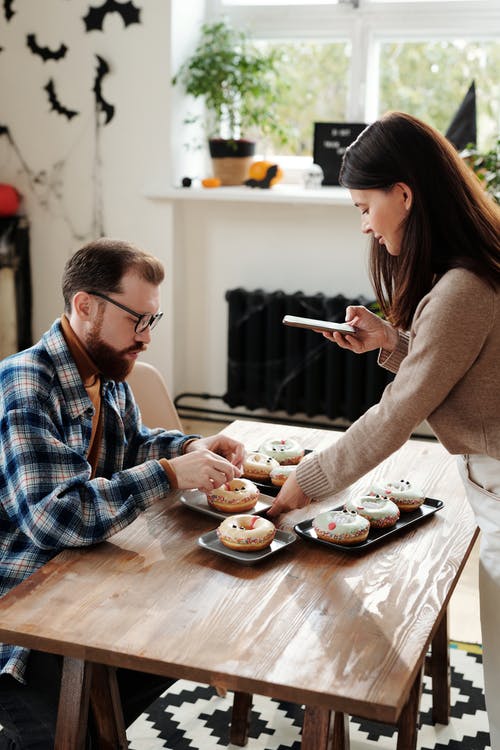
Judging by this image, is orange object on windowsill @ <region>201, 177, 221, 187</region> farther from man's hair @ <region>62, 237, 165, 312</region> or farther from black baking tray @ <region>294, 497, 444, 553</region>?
black baking tray @ <region>294, 497, 444, 553</region>

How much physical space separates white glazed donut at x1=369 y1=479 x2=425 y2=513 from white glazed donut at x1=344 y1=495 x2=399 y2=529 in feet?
0.09

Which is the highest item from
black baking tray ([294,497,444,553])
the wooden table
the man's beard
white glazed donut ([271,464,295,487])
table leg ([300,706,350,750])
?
the man's beard

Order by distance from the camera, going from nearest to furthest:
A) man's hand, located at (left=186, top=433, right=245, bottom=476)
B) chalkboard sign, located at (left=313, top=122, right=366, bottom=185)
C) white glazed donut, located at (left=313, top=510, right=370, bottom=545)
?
1. white glazed donut, located at (left=313, top=510, right=370, bottom=545)
2. man's hand, located at (left=186, top=433, right=245, bottom=476)
3. chalkboard sign, located at (left=313, top=122, right=366, bottom=185)

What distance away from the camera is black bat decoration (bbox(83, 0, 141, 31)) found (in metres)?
3.95

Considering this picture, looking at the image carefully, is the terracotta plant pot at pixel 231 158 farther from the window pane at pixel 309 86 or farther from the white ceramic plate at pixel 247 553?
the white ceramic plate at pixel 247 553

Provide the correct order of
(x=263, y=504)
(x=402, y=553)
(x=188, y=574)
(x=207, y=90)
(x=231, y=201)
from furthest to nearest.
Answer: (x=231, y=201)
(x=207, y=90)
(x=263, y=504)
(x=402, y=553)
(x=188, y=574)

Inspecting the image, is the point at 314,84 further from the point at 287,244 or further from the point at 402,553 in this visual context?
the point at 402,553

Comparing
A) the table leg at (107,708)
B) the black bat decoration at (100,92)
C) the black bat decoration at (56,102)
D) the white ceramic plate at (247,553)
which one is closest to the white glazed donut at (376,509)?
the white ceramic plate at (247,553)

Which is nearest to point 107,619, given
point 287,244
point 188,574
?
point 188,574

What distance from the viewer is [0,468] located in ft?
5.14

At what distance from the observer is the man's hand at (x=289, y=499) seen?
1.65 meters

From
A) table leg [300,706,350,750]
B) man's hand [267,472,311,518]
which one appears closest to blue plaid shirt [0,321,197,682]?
man's hand [267,472,311,518]

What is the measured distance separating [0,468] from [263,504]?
1.62ft

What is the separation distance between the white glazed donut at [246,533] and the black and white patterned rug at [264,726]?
2.41ft
